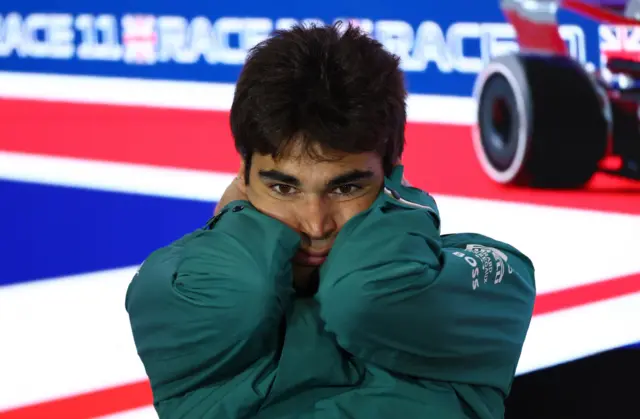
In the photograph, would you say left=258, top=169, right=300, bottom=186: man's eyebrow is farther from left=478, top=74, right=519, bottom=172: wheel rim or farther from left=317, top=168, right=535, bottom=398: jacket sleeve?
left=478, top=74, right=519, bottom=172: wheel rim

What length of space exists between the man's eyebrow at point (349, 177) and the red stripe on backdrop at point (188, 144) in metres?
0.95

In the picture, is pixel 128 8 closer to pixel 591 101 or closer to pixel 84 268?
pixel 84 268

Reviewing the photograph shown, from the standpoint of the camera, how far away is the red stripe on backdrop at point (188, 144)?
2.04 meters

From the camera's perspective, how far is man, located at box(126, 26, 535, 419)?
0.94 m

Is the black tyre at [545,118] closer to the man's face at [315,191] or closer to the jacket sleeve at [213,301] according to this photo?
the man's face at [315,191]

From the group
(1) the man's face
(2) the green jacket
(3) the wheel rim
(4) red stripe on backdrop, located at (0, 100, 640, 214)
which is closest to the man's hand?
(1) the man's face

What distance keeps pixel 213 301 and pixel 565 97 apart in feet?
4.24

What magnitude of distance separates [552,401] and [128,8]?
1.29 m

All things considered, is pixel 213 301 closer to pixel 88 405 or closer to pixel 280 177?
pixel 280 177

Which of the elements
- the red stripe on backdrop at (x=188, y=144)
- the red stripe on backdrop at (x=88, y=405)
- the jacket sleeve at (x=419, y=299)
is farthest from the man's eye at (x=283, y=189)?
the red stripe on backdrop at (x=188, y=144)

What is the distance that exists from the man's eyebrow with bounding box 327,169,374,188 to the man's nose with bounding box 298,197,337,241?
1.0 inches

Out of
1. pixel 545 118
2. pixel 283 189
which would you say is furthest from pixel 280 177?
pixel 545 118

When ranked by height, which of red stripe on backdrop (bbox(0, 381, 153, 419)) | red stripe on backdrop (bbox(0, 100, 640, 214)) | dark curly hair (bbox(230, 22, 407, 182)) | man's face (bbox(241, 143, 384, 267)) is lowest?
red stripe on backdrop (bbox(0, 381, 153, 419))

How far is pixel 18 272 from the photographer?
6.78ft
